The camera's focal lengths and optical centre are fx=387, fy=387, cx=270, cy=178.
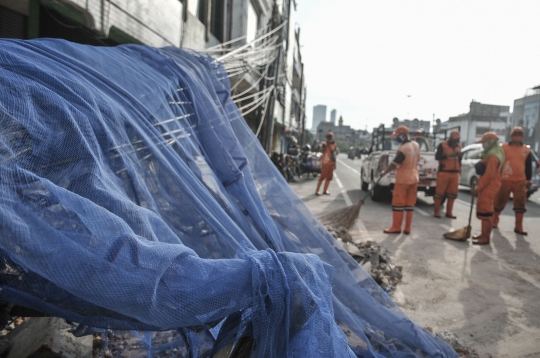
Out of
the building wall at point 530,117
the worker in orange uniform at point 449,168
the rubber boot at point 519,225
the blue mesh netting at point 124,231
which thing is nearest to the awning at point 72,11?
the blue mesh netting at point 124,231

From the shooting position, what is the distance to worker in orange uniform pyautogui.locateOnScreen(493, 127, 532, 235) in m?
6.86

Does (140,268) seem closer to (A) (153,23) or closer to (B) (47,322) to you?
(B) (47,322)

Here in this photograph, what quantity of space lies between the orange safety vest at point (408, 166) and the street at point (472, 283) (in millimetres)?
966

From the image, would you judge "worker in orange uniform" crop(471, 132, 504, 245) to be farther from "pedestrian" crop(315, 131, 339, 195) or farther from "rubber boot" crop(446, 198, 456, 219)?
"pedestrian" crop(315, 131, 339, 195)

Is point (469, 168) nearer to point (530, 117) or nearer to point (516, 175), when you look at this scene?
point (516, 175)

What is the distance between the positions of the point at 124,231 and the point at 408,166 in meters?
6.05

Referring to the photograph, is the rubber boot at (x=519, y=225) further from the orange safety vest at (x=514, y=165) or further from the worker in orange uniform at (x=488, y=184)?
the worker in orange uniform at (x=488, y=184)

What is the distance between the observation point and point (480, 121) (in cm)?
5428

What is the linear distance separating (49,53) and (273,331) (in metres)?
1.74

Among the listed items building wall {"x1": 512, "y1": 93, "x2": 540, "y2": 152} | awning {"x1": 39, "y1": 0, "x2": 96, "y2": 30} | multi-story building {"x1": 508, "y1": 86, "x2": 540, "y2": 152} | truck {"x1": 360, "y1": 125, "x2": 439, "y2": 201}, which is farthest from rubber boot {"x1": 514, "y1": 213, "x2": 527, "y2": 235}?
multi-story building {"x1": 508, "y1": 86, "x2": 540, "y2": 152}

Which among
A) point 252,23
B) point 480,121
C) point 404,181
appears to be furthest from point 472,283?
point 480,121

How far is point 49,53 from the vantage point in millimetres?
1971

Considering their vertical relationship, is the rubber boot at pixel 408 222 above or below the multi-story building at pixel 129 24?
below

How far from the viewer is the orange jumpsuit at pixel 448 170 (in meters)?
8.12
